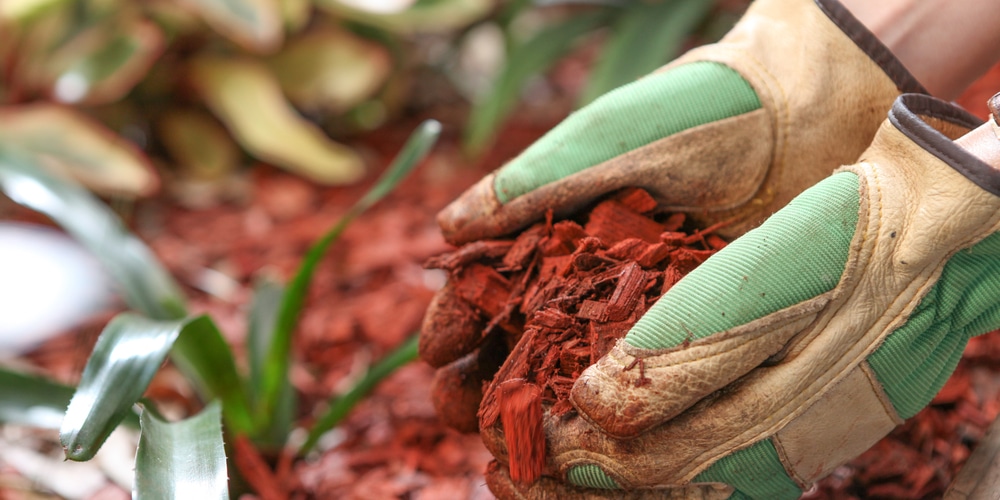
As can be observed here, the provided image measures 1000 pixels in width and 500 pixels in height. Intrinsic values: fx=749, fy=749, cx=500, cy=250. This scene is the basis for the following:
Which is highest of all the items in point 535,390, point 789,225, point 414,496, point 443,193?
point 789,225

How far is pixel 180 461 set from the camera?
2.98ft

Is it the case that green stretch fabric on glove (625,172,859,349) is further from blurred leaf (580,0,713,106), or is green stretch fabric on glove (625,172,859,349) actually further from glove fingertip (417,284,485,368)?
blurred leaf (580,0,713,106)

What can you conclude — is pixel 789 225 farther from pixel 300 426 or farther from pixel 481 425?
pixel 300 426

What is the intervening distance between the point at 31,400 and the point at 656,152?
1.09 metres

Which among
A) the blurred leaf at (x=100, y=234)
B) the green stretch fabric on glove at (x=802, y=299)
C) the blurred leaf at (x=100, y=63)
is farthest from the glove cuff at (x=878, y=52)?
the blurred leaf at (x=100, y=63)

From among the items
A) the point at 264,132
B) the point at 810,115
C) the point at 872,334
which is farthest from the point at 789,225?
the point at 264,132

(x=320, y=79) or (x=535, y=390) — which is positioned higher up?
(x=535, y=390)

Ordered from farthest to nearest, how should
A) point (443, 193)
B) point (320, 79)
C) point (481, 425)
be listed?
point (320, 79)
point (443, 193)
point (481, 425)

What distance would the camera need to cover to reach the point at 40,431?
1.55 m

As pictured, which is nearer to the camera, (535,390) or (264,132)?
(535,390)

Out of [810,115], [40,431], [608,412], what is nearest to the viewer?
[608,412]

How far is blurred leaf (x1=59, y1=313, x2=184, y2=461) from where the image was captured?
89cm

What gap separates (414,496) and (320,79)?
80.3 inches

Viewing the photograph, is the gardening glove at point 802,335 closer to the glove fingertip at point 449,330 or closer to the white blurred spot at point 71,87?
the glove fingertip at point 449,330
